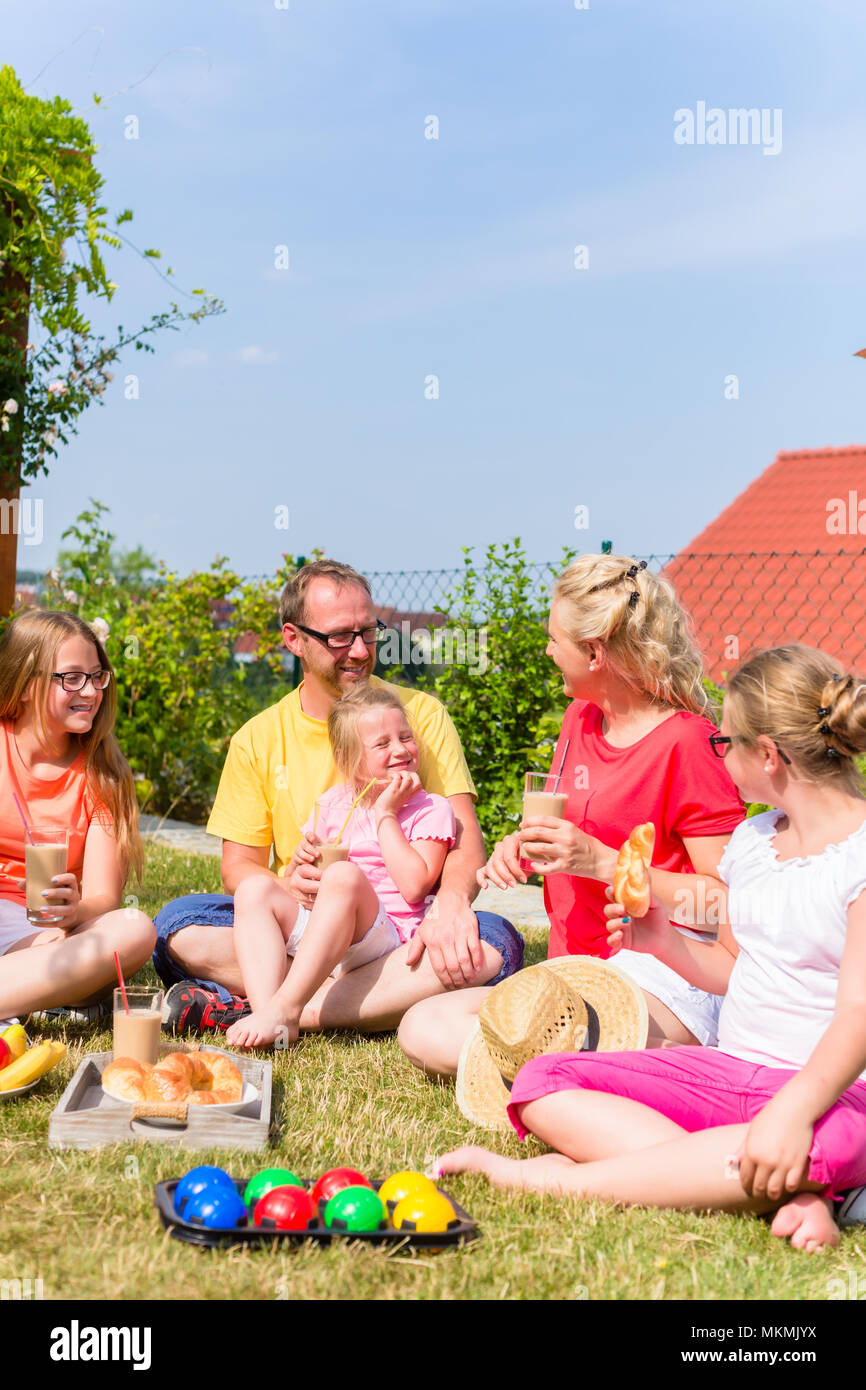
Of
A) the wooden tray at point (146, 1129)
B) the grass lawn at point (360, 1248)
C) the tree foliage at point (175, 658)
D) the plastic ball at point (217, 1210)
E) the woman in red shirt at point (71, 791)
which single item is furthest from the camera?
the tree foliage at point (175, 658)

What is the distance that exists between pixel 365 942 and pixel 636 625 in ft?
4.39

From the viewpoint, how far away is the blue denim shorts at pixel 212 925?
3.95 metres

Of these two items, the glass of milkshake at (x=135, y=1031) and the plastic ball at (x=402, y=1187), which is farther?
the glass of milkshake at (x=135, y=1031)

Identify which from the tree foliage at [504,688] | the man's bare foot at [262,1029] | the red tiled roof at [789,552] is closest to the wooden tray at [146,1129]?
the man's bare foot at [262,1029]

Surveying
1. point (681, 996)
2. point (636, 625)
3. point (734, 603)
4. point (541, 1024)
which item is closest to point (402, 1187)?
point (541, 1024)

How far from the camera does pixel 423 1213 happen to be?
7.68 feet

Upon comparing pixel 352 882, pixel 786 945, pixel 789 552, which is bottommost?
pixel 352 882

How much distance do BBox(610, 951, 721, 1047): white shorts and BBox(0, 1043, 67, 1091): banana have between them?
1.49m

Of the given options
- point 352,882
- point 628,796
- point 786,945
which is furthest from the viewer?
point 352,882

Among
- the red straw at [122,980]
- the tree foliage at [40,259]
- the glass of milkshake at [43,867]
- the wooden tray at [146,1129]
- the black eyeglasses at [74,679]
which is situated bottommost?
the wooden tray at [146,1129]

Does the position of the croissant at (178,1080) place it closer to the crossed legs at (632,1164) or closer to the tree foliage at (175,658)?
the crossed legs at (632,1164)

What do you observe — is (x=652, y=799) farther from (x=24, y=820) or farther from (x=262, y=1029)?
(x=24, y=820)

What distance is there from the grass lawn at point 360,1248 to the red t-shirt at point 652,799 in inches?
29.5

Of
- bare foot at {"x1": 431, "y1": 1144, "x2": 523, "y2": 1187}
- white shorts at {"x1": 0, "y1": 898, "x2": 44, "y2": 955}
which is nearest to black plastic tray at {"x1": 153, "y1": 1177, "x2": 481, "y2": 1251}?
bare foot at {"x1": 431, "y1": 1144, "x2": 523, "y2": 1187}
